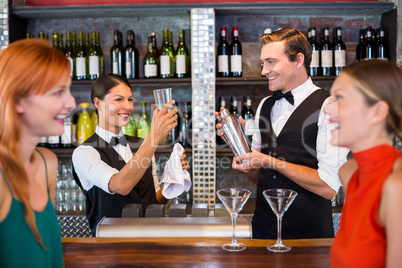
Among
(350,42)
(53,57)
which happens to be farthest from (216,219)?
(350,42)

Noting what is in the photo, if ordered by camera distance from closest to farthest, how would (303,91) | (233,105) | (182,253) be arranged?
1. (182,253)
2. (303,91)
3. (233,105)

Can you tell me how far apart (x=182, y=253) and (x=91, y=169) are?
873mm

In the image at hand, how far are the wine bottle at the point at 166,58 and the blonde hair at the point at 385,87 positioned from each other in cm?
223

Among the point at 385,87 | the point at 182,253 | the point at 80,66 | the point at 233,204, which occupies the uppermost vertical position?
the point at 80,66

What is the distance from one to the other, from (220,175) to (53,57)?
2.54 meters

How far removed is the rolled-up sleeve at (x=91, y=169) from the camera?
206cm

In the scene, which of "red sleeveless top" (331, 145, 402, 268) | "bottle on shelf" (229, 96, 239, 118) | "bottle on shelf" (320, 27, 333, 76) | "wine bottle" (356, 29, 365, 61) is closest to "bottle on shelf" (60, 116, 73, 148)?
"bottle on shelf" (229, 96, 239, 118)

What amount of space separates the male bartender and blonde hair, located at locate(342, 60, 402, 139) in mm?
984

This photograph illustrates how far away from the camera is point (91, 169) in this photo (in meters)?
2.09

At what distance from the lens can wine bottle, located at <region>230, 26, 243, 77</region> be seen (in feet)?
10.2

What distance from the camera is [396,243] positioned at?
88 cm

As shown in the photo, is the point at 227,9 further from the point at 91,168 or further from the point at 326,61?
the point at 91,168

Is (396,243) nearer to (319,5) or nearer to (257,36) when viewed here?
(319,5)

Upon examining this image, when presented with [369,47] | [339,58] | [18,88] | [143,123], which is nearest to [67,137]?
[143,123]
